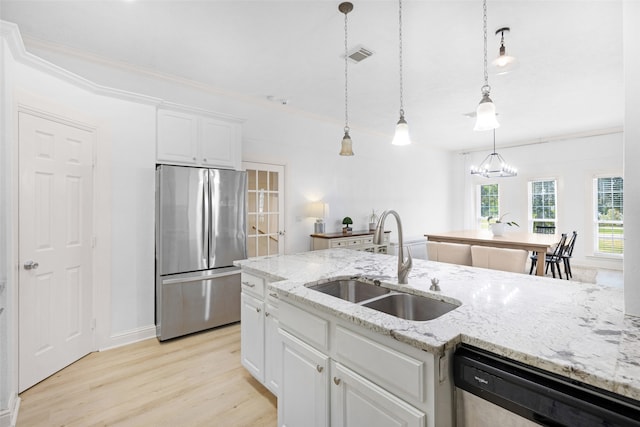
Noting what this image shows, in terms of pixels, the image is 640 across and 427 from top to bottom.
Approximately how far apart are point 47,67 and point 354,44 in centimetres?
260

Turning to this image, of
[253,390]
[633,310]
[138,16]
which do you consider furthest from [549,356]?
[138,16]

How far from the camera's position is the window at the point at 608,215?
622 cm

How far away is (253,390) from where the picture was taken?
2322 millimetres

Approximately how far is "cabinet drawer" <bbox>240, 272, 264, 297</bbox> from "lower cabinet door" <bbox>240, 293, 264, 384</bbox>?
0.17 ft

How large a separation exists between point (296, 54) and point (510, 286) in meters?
2.82

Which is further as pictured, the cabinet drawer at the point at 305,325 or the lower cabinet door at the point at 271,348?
the lower cabinet door at the point at 271,348

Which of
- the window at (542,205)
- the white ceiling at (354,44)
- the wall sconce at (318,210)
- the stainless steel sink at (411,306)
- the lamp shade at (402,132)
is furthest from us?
the window at (542,205)

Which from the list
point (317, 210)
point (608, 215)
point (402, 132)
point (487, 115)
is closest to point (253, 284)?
point (402, 132)

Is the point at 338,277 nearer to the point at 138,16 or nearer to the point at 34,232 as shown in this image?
the point at 34,232

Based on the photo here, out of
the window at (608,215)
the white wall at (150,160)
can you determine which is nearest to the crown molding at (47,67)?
the white wall at (150,160)

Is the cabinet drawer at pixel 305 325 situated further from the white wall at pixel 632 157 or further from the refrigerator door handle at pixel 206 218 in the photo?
the refrigerator door handle at pixel 206 218

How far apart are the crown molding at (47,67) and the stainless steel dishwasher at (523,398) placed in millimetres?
3001

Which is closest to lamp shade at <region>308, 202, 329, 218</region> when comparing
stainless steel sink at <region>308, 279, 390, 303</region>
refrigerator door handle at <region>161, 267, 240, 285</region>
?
refrigerator door handle at <region>161, 267, 240, 285</region>

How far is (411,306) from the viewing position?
169cm
